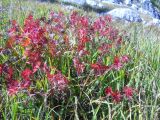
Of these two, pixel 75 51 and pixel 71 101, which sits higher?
pixel 75 51

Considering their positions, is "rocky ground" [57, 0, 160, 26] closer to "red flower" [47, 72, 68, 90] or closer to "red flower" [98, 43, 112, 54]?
"red flower" [98, 43, 112, 54]

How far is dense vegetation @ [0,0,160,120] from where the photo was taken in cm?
283

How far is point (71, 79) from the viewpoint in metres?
3.25

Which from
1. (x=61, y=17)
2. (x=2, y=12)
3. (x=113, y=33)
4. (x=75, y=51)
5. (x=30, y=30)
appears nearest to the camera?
(x=30, y=30)

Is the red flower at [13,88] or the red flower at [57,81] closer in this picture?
the red flower at [13,88]

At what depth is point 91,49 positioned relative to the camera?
392 cm

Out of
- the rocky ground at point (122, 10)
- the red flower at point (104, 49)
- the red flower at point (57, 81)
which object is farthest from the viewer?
the rocky ground at point (122, 10)

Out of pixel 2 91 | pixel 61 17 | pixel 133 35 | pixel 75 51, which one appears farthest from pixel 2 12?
pixel 2 91

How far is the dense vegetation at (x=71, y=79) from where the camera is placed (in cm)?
283

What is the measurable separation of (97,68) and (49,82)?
420mm

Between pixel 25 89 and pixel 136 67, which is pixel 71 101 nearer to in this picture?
pixel 25 89

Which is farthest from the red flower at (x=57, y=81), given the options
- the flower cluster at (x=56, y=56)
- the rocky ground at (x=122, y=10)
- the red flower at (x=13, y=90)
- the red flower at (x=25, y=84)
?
the rocky ground at (x=122, y=10)

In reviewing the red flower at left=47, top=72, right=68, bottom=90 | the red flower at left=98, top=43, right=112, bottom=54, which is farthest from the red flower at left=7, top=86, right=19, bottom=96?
the red flower at left=98, top=43, right=112, bottom=54

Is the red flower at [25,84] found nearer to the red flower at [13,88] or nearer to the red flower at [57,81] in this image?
the red flower at [13,88]
